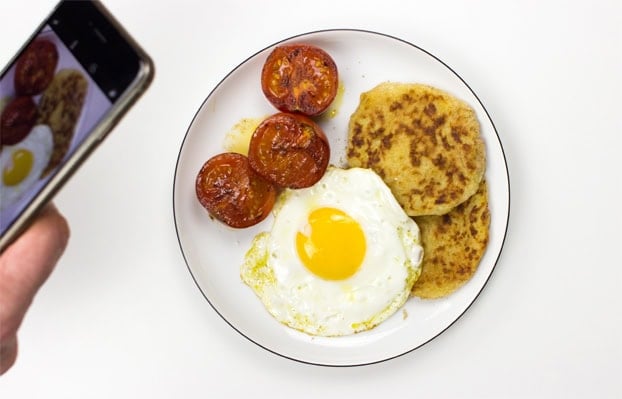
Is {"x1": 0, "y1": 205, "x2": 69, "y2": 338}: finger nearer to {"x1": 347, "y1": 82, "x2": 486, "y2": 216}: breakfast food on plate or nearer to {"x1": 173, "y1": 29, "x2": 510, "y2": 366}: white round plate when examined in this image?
{"x1": 173, "y1": 29, "x2": 510, "y2": 366}: white round plate

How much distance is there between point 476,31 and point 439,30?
0.13 metres

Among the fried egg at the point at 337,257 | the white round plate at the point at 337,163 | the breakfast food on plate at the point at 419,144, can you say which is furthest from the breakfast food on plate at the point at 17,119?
the breakfast food on plate at the point at 419,144

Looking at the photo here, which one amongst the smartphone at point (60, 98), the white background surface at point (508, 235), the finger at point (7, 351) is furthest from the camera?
the white background surface at point (508, 235)

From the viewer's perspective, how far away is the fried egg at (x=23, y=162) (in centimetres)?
157

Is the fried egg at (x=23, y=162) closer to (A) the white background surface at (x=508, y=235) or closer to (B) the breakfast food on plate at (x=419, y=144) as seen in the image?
(A) the white background surface at (x=508, y=235)

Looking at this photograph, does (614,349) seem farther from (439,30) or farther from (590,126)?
(439,30)

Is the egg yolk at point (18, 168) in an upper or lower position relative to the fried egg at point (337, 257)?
upper

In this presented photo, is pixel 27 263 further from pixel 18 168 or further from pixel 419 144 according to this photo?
pixel 419 144

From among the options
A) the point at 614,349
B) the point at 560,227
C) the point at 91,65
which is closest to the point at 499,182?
the point at 560,227

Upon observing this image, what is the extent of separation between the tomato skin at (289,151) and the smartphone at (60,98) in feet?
2.37

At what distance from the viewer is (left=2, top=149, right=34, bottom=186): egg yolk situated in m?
1.61

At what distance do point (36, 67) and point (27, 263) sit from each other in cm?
55

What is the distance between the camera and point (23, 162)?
162 centimetres

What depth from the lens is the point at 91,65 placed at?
152 centimetres
